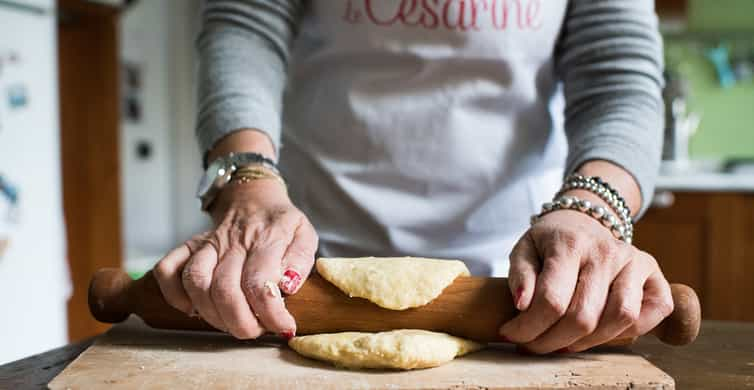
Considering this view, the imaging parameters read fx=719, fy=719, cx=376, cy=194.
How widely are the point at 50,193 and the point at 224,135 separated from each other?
5.27 ft

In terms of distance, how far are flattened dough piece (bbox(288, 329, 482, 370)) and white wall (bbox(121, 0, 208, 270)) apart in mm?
3095

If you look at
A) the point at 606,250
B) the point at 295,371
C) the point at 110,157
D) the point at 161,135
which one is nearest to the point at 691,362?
the point at 606,250

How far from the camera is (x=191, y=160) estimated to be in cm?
420

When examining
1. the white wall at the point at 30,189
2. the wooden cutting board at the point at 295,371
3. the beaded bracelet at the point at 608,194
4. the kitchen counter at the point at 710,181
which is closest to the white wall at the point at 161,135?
the white wall at the point at 30,189

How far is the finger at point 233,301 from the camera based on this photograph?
0.65 metres

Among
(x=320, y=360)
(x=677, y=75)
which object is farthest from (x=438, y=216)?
(x=677, y=75)

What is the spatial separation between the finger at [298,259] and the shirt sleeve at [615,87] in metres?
0.32

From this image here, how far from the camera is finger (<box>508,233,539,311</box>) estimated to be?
0.65 m

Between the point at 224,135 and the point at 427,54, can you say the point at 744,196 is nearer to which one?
the point at 427,54

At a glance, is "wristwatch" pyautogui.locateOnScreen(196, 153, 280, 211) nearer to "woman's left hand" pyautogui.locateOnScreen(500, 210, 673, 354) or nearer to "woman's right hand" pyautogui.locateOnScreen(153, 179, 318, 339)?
"woman's right hand" pyautogui.locateOnScreen(153, 179, 318, 339)

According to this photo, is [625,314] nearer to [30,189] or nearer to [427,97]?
[427,97]

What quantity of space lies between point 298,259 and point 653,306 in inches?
13.3

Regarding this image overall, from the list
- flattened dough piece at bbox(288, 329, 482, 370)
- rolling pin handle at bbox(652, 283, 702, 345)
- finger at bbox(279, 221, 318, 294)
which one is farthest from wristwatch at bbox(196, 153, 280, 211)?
rolling pin handle at bbox(652, 283, 702, 345)

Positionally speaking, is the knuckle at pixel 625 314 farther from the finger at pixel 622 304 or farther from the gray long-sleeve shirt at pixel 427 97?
the gray long-sleeve shirt at pixel 427 97
